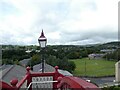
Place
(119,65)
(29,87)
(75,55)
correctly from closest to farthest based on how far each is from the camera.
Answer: (29,87)
(119,65)
(75,55)

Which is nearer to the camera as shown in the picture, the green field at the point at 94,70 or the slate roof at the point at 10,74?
the slate roof at the point at 10,74

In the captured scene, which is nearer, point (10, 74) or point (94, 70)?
point (10, 74)

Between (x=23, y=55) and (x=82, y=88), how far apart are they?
61604 mm

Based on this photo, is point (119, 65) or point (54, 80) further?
point (119, 65)

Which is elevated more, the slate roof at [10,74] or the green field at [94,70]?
the slate roof at [10,74]

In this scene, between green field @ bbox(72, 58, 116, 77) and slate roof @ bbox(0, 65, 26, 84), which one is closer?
slate roof @ bbox(0, 65, 26, 84)

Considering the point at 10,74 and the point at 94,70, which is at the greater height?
the point at 10,74

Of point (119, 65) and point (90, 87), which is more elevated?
point (90, 87)

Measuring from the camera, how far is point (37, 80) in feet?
20.3

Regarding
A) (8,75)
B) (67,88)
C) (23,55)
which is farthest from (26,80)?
(23,55)

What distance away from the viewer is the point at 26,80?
5910 millimetres

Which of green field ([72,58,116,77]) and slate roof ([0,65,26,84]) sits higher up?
slate roof ([0,65,26,84])

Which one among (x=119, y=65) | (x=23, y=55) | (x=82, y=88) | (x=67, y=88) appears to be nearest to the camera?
(x=82, y=88)

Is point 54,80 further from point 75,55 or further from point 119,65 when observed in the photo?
point 75,55
